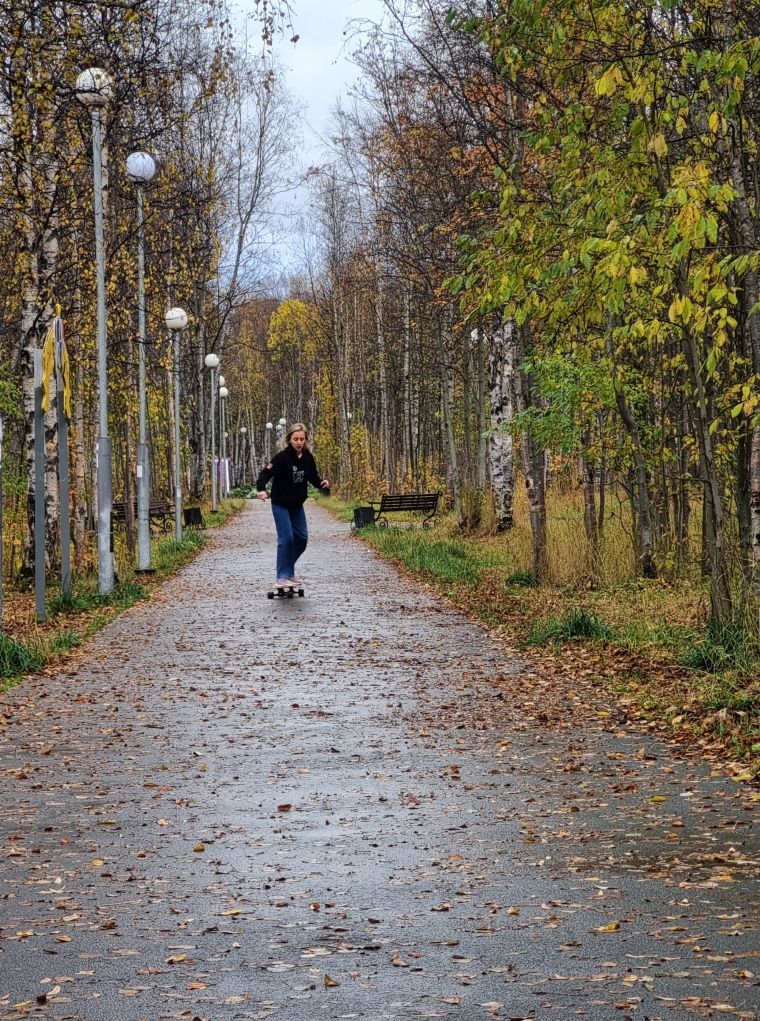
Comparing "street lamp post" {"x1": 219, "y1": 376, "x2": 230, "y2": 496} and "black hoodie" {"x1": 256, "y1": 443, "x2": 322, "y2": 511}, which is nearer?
"black hoodie" {"x1": 256, "y1": 443, "x2": 322, "y2": 511}

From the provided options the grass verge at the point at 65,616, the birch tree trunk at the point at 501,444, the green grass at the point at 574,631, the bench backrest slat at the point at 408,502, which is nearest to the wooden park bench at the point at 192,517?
the bench backrest slat at the point at 408,502

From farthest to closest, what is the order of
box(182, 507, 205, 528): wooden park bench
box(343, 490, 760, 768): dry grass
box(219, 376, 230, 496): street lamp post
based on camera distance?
box(219, 376, 230, 496): street lamp post < box(182, 507, 205, 528): wooden park bench < box(343, 490, 760, 768): dry grass

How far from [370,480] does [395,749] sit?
44.9m

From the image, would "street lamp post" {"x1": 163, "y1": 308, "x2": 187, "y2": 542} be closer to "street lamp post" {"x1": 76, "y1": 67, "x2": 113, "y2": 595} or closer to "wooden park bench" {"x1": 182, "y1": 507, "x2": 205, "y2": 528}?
"wooden park bench" {"x1": 182, "y1": 507, "x2": 205, "y2": 528}

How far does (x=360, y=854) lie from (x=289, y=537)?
1090cm

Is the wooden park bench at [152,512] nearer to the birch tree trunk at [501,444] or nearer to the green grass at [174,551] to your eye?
the green grass at [174,551]

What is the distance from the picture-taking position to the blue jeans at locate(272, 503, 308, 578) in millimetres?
16312

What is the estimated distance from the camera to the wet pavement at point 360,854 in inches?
156

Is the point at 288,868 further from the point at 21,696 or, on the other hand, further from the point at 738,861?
the point at 21,696

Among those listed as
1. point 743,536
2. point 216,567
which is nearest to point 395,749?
point 743,536

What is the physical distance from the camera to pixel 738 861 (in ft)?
17.1

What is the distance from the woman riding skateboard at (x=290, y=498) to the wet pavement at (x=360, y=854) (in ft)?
19.2

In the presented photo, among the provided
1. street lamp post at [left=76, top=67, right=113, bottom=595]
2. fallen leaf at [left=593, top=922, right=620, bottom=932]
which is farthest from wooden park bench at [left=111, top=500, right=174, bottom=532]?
fallen leaf at [left=593, top=922, right=620, bottom=932]

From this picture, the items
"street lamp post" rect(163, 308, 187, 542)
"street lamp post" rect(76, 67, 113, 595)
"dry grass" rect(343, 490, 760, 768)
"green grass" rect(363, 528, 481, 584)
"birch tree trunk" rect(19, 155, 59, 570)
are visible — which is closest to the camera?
"dry grass" rect(343, 490, 760, 768)
